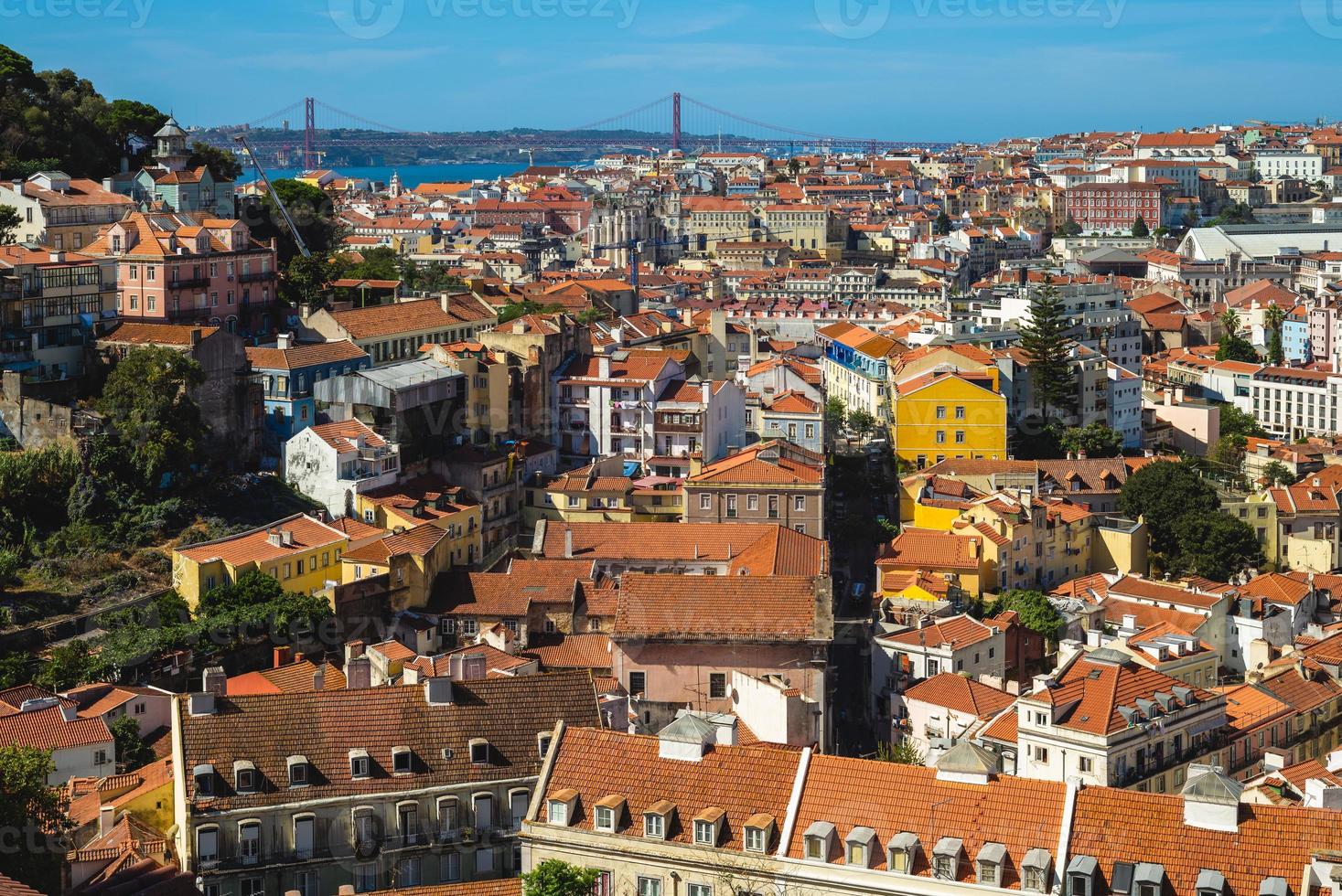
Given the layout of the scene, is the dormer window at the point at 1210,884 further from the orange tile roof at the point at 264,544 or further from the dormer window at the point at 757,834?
the orange tile roof at the point at 264,544

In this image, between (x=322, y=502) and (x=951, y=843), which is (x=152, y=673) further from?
(x=951, y=843)

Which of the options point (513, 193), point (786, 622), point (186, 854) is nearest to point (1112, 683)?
point (786, 622)

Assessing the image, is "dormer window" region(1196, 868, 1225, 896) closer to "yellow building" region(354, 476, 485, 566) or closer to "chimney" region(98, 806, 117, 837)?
"chimney" region(98, 806, 117, 837)

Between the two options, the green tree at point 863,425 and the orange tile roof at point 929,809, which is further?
the green tree at point 863,425

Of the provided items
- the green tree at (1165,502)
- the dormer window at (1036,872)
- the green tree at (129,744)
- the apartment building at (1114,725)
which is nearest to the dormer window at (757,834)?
the dormer window at (1036,872)

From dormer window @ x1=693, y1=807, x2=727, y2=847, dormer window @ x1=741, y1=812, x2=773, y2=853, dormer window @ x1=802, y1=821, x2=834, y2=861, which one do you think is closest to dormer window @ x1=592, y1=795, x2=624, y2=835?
dormer window @ x1=693, y1=807, x2=727, y2=847

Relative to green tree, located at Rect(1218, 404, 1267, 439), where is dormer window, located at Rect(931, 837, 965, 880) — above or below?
below
